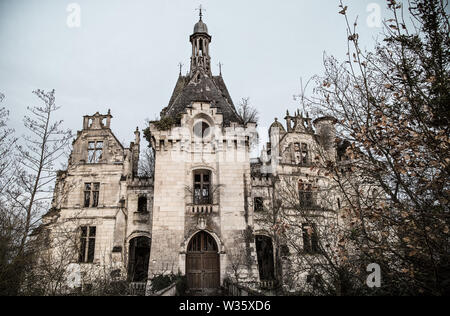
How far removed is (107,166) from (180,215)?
839 centimetres

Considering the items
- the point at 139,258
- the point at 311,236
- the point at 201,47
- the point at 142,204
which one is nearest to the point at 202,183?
the point at 142,204

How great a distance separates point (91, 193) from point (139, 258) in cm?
574

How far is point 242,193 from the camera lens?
62.2 ft

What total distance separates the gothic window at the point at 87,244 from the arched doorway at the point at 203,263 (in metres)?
8.21

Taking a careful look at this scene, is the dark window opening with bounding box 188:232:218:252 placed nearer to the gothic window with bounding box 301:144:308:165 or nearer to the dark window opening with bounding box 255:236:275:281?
the dark window opening with bounding box 255:236:275:281

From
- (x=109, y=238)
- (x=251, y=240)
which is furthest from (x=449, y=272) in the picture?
(x=109, y=238)

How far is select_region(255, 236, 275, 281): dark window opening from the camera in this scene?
21716 mm

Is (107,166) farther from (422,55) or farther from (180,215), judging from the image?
(422,55)

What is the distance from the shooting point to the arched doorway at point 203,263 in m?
17.3

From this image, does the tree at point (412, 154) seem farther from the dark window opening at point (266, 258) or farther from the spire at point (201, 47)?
the spire at point (201, 47)

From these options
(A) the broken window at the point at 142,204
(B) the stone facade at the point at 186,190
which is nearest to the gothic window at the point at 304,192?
(B) the stone facade at the point at 186,190

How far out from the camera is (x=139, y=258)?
904 inches

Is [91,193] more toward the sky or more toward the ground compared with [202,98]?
more toward the ground

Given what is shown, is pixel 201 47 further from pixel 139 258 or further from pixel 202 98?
pixel 139 258
